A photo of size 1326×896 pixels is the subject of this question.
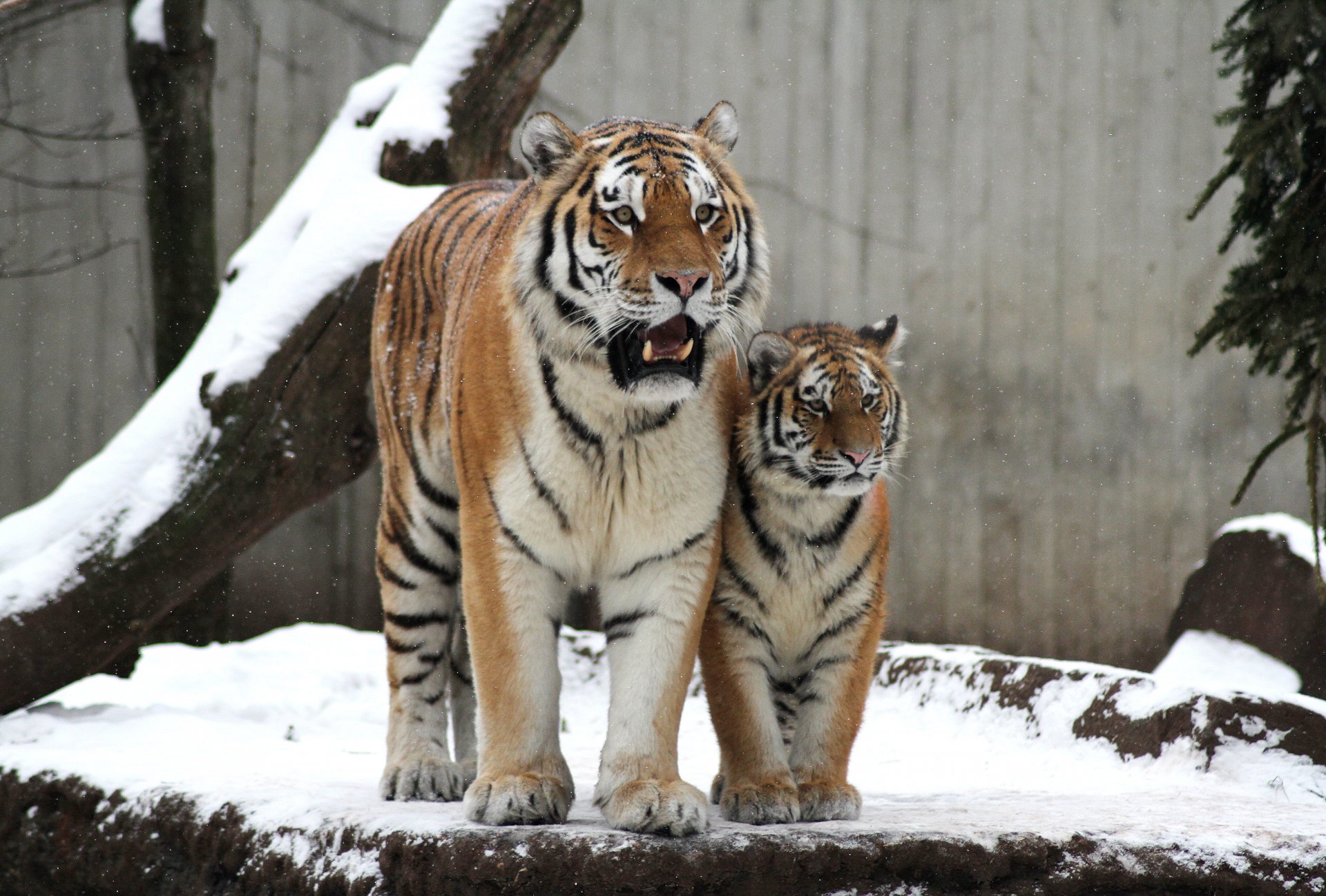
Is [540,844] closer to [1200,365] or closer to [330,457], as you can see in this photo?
[330,457]

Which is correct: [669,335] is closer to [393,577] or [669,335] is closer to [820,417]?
[820,417]

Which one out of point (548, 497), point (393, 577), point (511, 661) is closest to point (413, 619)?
point (393, 577)

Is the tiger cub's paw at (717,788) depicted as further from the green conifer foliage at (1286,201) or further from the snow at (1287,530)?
the snow at (1287,530)

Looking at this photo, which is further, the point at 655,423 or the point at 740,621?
the point at 740,621

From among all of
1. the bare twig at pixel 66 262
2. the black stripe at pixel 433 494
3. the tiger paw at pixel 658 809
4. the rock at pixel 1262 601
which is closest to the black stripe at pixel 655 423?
the tiger paw at pixel 658 809

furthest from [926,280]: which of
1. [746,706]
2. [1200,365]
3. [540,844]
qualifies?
[540,844]

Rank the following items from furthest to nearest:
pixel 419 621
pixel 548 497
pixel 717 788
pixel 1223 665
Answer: pixel 1223 665 < pixel 419 621 < pixel 717 788 < pixel 548 497

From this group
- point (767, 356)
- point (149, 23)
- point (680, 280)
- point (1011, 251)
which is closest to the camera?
point (680, 280)

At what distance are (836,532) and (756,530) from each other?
0.54ft

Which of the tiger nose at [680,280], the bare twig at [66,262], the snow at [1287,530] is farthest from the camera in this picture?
the bare twig at [66,262]

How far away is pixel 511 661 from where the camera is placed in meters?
2.46

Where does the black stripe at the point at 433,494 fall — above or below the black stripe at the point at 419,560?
above

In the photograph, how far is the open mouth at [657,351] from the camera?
231 centimetres

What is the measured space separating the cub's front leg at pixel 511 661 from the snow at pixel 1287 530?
3.86 m
